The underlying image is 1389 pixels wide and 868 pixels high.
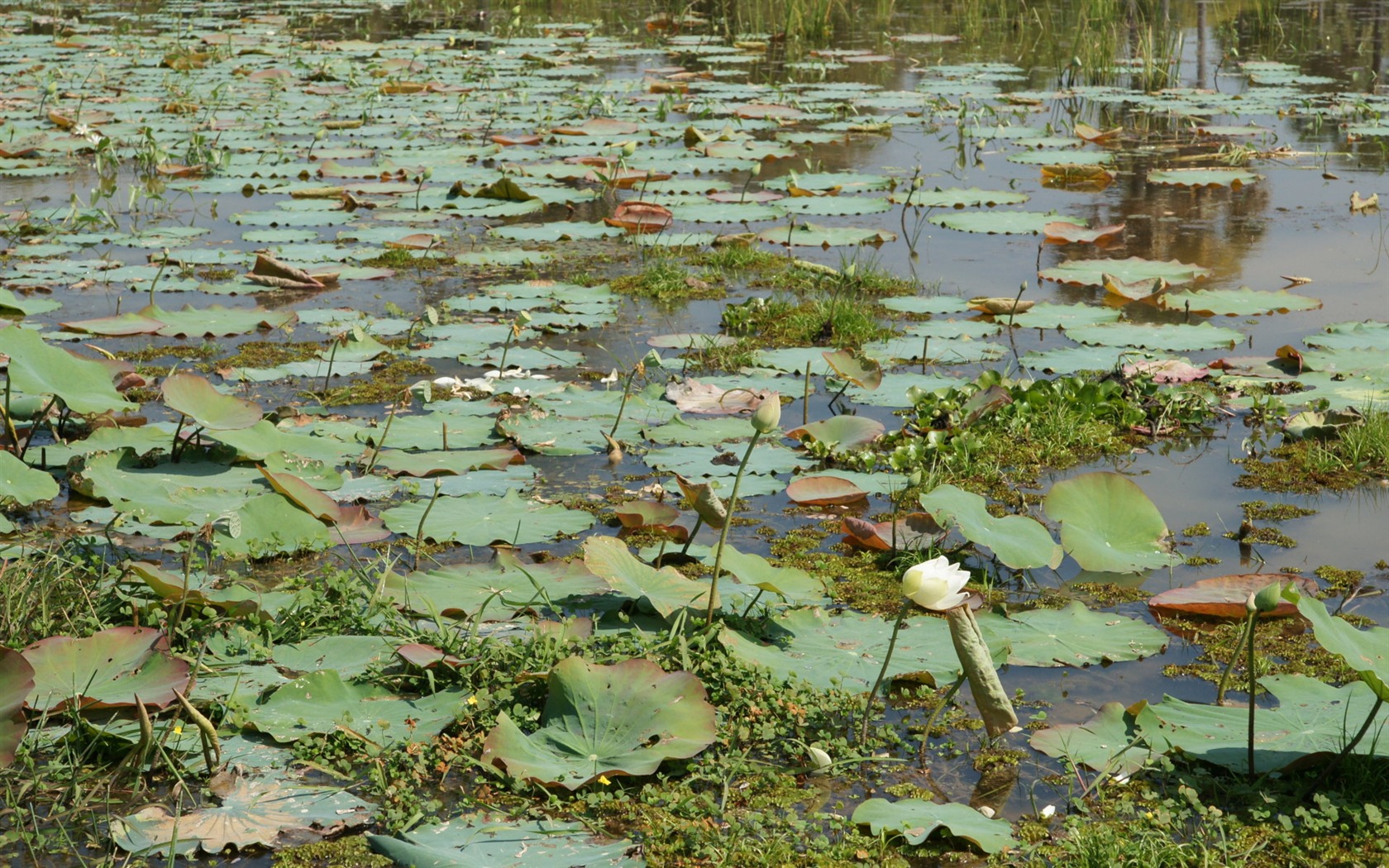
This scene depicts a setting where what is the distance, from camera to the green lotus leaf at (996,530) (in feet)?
8.44

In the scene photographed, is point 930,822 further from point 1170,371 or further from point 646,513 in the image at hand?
point 1170,371

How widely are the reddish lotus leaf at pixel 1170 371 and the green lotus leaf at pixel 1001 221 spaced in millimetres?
1665

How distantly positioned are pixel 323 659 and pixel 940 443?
5.43 ft

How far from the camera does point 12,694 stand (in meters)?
1.85

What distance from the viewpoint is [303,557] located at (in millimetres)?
2684

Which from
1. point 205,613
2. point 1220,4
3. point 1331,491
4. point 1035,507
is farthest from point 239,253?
point 1220,4

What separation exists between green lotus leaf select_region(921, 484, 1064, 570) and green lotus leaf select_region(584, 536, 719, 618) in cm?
55

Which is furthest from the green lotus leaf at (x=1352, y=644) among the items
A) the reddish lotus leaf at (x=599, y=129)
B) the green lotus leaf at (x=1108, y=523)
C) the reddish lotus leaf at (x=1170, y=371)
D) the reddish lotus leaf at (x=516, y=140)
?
the reddish lotus leaf at (x=599, y=129)

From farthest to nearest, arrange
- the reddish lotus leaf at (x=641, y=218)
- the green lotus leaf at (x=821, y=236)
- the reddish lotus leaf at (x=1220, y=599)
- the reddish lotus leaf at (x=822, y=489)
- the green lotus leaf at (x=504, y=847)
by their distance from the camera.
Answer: the reddish lotus leaf at (x=641, y=218) < the green lotus leaf at (x=821, y=236) < the reddish lotus leaf at (x=822, y=489) < the reddish lotus leaf at (x=1220, y=599) < the green lotus leaf at (x=504, y=847)

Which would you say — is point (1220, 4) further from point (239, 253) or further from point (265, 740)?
point (265, 740)

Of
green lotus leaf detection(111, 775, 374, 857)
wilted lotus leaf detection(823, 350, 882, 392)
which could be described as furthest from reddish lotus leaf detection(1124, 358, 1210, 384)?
green lotus leaf detection(111, 775, 374, 857)

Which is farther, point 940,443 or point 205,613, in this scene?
point 940,443

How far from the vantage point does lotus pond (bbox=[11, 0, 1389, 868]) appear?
1890 millimetres

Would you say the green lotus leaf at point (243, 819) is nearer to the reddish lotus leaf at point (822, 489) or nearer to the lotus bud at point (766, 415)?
the lotus bud at point (766, 415)
